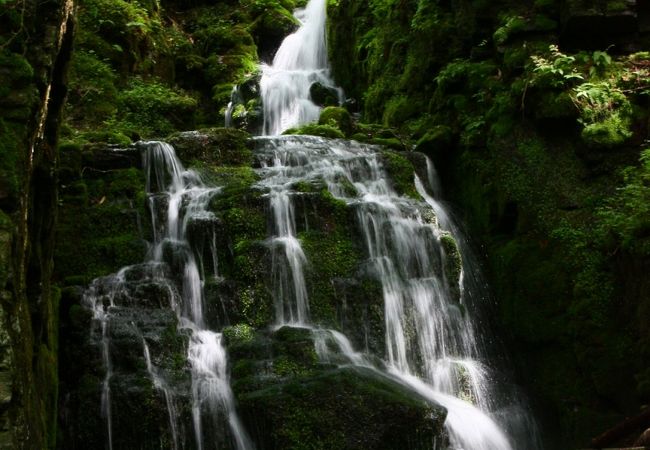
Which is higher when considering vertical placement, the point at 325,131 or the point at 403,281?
the point at 325,131

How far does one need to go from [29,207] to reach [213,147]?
517 centimetres

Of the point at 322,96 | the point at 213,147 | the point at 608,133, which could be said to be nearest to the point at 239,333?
the point at 213,147

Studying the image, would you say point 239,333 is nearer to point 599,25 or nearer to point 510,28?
point 510,28

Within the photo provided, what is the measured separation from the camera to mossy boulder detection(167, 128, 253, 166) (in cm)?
1009

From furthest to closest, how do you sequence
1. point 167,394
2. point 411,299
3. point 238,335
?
point 411,299 → point 238,335 → point 167,394

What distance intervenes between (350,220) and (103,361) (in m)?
3.91

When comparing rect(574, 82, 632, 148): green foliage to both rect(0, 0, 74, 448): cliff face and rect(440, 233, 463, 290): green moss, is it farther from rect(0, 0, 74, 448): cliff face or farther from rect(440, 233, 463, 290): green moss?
rect(0, 0, 74, 448): cliff face

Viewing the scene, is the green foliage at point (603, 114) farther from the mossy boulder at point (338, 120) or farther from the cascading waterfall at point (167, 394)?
the cascading waterfall at point (167, 394)

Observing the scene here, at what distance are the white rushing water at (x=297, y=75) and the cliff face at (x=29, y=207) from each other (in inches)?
384

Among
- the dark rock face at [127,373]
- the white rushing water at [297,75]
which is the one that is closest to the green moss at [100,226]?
the dark rock face at [127,373]

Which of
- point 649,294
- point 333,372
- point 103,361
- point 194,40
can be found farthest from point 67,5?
point 194,40

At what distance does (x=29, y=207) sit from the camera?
5.30 metres

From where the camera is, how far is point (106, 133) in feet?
34.8

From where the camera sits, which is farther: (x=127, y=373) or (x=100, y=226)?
(x=100, y=226)
